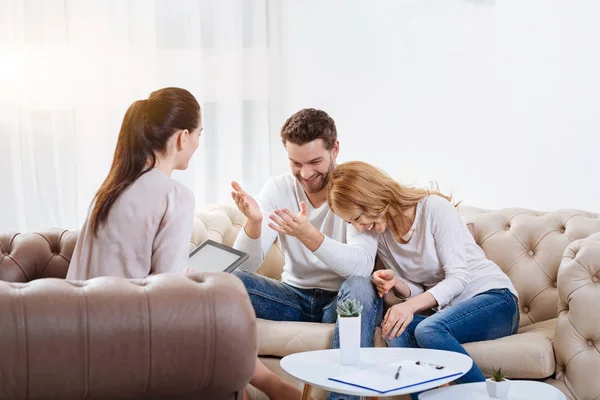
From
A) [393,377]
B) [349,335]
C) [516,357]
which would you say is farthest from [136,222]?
[516,357]

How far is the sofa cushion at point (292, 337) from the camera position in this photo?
2.75m

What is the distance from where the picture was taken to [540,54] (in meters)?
3.71

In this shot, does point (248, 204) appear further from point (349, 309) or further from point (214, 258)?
point (349, 309)

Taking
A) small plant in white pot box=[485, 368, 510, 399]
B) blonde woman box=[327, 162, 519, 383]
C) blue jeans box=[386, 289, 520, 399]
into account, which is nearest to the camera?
small plant in white pot box=[485, 368, 510, 399]

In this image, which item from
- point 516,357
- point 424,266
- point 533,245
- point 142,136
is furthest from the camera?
point 533,245

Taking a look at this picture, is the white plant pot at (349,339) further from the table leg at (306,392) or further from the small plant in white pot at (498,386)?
the small plant in white pot at (498,386)

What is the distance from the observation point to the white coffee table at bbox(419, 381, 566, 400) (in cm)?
227

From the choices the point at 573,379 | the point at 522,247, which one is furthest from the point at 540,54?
the point at 573,379

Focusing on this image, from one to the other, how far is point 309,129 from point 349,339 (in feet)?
3.10

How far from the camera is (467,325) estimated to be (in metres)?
2.68

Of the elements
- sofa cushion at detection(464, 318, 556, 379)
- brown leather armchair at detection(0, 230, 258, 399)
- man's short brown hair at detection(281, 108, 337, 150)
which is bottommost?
sofa cushion at detection(464, 318, 556, 379)

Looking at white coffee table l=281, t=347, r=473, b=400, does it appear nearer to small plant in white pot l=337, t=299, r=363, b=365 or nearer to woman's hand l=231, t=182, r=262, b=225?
small plant in white pot l=337, t=299, r=363, b=365

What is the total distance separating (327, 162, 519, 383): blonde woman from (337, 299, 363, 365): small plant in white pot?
0.36m

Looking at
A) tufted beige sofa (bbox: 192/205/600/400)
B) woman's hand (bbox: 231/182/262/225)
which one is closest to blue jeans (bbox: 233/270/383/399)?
tufted beige sofa (bbox: 192/205/600/400)
